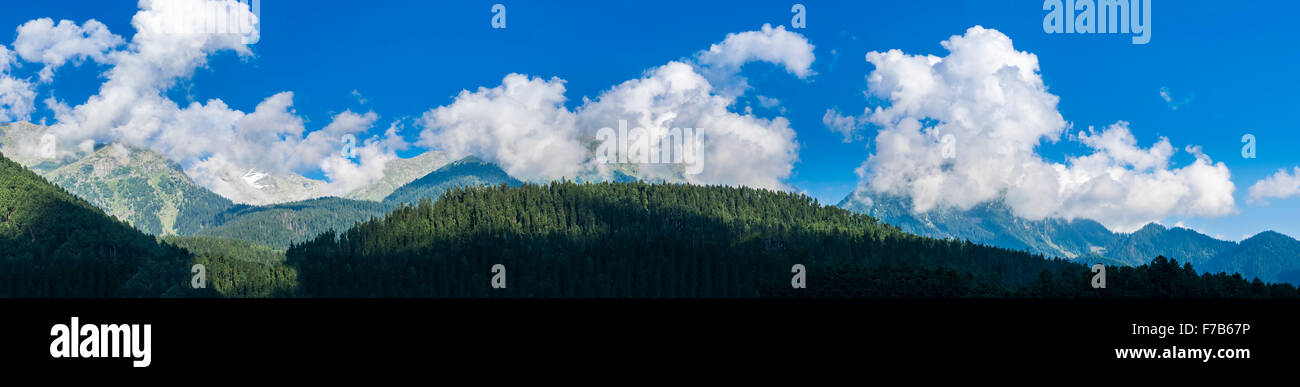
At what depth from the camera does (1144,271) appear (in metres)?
174
